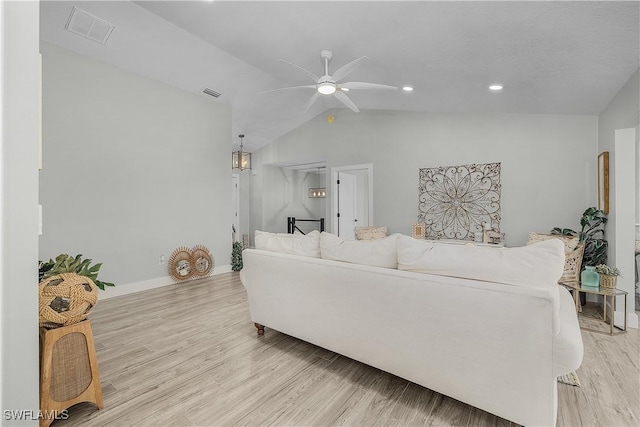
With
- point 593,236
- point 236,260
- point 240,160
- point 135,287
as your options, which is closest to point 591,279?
point 593,236

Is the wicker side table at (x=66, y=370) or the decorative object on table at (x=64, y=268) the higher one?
the decorative object on table at (x=64, y=268)

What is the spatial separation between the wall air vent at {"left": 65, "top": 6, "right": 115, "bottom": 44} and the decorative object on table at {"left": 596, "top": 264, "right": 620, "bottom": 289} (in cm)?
557

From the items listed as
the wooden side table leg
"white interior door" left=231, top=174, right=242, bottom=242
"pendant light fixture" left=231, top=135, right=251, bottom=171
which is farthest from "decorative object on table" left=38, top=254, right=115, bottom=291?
"white interior door" left=231, top=174, right=242, bottom=242

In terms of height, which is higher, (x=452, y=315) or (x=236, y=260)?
(x=452, y=315)

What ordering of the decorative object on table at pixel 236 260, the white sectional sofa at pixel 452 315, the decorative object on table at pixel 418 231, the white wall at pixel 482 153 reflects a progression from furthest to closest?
the decorative object on table at pixel 236 260 < the decorative object on table at pixel 418 231 < the white wall at pixel 482 153 < the white sectional sofa at pixel 452 315

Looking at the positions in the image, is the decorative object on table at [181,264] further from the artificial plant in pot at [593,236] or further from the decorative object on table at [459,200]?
the artificial plant in pot at [593,236]

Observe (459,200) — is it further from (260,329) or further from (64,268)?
(64,268)

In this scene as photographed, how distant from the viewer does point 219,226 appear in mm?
5391

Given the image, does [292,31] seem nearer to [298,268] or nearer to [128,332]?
[298,268]

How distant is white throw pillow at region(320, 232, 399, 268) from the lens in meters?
1.99

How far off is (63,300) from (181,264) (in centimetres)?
310

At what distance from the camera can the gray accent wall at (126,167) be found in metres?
3.55

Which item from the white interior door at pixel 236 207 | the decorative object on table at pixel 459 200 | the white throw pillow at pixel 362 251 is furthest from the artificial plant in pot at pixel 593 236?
the white interior door at pixel 236 207

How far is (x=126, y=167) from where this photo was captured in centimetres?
416
